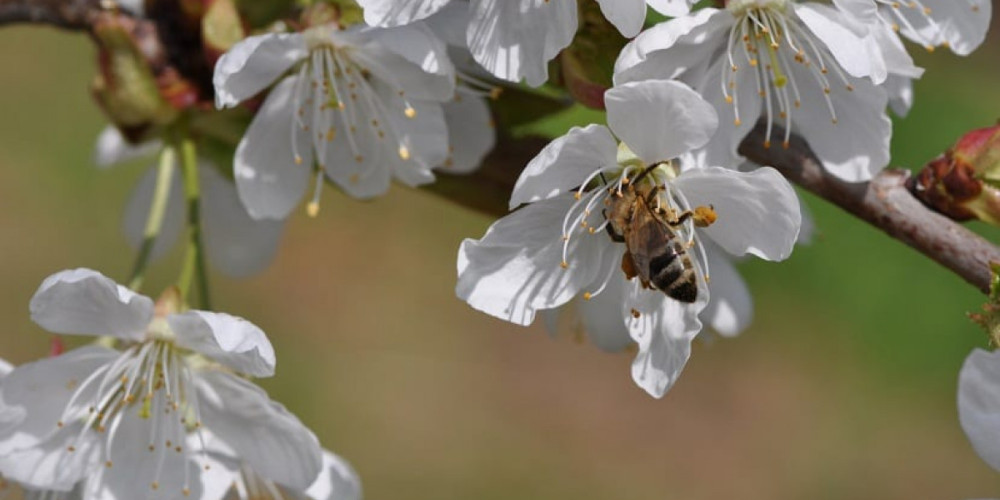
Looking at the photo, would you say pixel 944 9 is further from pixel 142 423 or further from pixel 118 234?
pixel 118 234

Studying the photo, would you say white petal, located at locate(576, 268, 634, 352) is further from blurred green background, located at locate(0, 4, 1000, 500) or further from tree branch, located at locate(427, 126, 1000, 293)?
blurred green background, located at locate(0, 4, 1000, 500)

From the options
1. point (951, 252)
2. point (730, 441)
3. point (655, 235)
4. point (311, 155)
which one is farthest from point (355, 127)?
point (730, 441)

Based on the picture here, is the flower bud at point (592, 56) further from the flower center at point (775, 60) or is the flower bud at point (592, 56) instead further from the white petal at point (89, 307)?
the white petal at point (89, 307)

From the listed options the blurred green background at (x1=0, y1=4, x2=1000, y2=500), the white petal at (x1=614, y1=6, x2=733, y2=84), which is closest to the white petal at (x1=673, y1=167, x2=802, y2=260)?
the white petal at (x1=614, y1=6, x2=733, y2=84)

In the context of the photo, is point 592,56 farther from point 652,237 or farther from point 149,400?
point 149,400

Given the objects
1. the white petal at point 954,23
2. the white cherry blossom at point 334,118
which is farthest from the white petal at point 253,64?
the white petal at point 954,23

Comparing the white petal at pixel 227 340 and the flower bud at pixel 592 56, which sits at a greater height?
the flower bud at pixel 592 56
